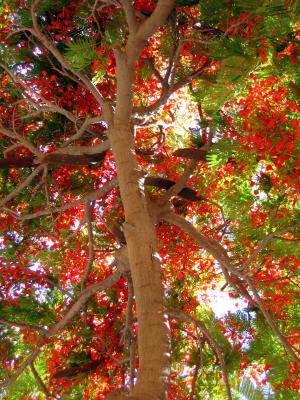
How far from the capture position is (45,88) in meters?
5.00

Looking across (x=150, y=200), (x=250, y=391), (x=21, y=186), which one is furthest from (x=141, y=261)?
(x=21, y=186)

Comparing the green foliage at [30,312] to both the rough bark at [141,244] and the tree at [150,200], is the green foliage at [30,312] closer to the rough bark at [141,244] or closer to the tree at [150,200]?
the tree at [150,200]

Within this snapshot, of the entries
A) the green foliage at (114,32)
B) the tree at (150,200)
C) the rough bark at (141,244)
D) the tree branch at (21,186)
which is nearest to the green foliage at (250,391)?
the tree at (150,200)

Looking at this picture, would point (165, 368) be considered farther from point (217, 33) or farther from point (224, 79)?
point (217, 33)

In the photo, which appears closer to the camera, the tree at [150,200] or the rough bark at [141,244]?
the rough bark at [141,244]

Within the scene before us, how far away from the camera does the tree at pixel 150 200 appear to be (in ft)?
8.67

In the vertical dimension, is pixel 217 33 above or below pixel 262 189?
above

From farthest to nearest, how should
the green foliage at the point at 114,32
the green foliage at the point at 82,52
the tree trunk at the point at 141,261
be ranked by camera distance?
the green foliage at the point at 114,32
the green foliage at the point at 82,52
the tree trunk at the point at 141,261

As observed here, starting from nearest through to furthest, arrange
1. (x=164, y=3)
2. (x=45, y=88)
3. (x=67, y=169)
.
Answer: (x=164, y=3), (x=45, y=88), (x=67, y=169)

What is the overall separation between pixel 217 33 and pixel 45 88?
2170 millimetres

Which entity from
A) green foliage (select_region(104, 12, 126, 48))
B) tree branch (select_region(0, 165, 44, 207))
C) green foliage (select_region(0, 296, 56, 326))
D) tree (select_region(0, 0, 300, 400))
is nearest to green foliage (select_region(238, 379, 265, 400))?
tree (select_region(0, 0, 300, 400))

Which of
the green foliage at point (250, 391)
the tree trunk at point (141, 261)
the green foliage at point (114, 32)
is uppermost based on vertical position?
the green foliage at point (114, 32)

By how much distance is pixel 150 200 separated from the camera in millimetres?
4078

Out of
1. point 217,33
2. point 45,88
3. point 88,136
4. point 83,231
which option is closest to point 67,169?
point 88,136
